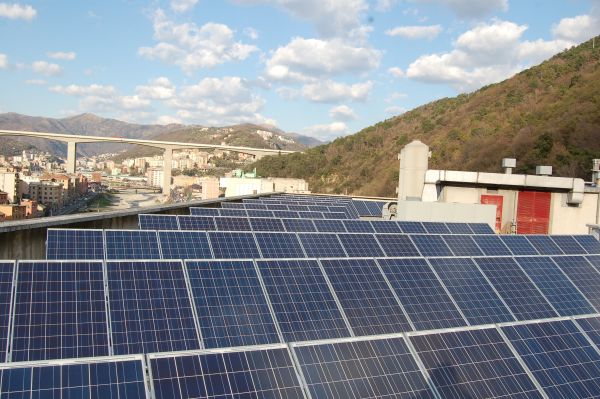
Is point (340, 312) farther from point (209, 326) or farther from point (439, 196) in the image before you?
point (439, 196)

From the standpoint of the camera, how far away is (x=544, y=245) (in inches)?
684

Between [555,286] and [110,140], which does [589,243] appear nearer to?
[555,286]

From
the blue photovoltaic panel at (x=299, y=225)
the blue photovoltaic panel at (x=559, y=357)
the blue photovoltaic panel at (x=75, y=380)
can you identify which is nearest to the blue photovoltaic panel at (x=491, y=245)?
the blue photovoltaic panel at (x=299, y=225)

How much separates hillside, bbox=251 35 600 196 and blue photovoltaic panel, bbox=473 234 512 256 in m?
36.3

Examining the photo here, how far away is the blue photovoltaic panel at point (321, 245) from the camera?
47.5 feet

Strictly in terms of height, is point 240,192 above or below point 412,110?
below

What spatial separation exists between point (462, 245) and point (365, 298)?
8109 millimetres

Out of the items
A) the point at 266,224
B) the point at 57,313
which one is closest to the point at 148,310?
the point at 57,313

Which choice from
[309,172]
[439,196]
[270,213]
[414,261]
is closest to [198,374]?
[414,261]

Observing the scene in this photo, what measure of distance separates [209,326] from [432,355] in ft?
11.1

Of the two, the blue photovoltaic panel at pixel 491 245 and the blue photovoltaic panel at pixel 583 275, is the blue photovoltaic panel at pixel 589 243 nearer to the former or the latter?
the blue photovoltaic panel at pixel 491 245

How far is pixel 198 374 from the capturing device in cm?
557

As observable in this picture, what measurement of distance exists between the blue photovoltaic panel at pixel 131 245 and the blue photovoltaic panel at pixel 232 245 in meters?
1.64

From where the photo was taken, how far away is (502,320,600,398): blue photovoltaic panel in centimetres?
742
